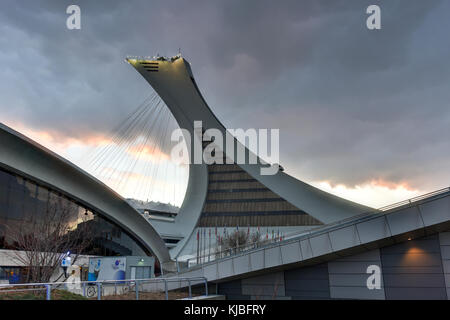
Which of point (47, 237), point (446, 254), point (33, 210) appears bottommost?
point (446, 254)

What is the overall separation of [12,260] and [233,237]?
23745 millimetres

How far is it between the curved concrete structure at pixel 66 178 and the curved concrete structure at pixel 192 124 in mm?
18052

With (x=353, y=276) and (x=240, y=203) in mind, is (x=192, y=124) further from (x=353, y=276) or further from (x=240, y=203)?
(x=353, y=276)

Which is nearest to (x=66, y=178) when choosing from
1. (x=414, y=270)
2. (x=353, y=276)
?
(x=353, y=276)

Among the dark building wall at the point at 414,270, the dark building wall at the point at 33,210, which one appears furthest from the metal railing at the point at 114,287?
the dark building wall at the point at 414,270

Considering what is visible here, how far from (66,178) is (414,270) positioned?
Result: 16.7 metres

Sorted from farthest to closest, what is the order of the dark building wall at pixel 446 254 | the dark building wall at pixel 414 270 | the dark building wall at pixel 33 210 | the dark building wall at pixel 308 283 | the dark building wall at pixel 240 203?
the dark building wall at pixel 240 203, the dark building wall at pixel 33 210, the dark building wall at pixel 308 283, the dark building wall at pixel 414 270, the dark building wall at pixel 446 254

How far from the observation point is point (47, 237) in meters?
13.9

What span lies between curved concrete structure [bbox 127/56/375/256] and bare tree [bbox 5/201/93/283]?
23039mm

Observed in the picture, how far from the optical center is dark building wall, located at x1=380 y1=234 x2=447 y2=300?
11.2 metres

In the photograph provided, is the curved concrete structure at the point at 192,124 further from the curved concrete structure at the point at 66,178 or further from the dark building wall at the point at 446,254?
the dark building wall at the point at 446,254

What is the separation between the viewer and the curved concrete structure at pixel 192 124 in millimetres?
40844

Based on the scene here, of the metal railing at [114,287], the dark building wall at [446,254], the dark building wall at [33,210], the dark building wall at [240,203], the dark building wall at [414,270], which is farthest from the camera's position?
the dark building wall at [240,203]

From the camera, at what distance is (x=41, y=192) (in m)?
18.7
